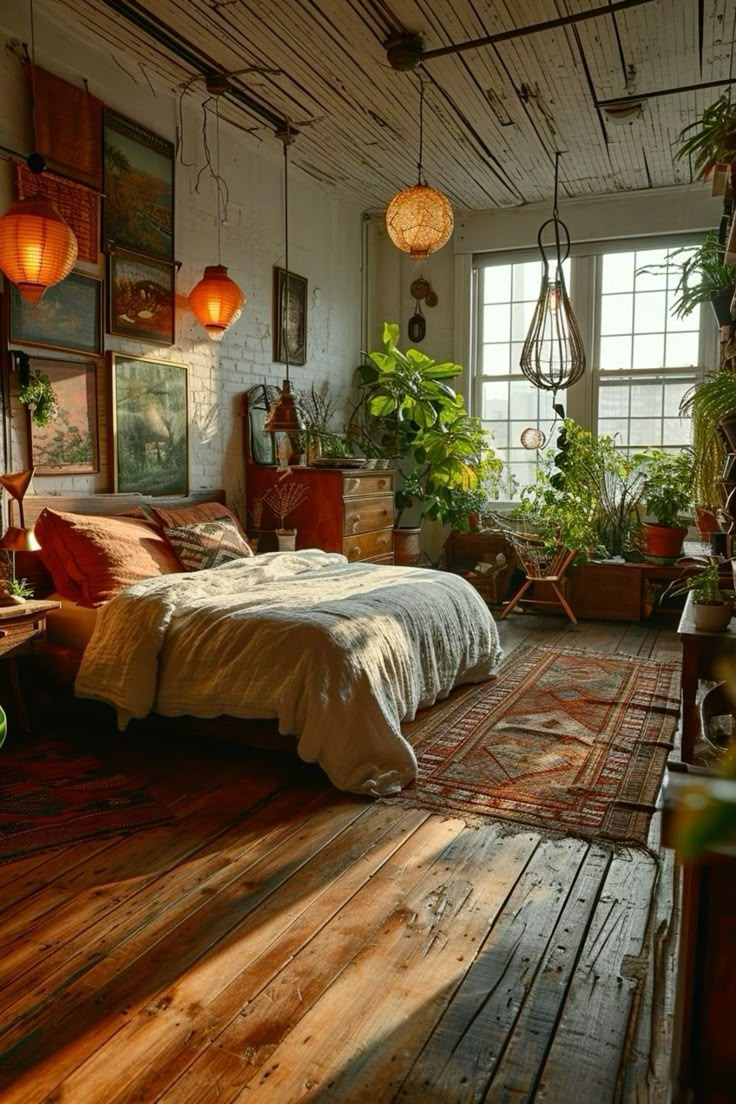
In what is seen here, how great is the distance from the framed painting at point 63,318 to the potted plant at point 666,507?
421cm

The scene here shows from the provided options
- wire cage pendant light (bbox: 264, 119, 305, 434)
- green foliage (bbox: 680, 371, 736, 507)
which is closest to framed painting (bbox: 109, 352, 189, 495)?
wire cage pendant light (bbox: 264, 119, 305, 434)

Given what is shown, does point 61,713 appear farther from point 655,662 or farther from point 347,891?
point 655,662

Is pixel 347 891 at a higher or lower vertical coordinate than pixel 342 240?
lower

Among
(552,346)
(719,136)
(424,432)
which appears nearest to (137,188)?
(552,346)

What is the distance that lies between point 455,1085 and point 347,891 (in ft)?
2.66

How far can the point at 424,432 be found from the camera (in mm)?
7043

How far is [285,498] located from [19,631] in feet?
8.16

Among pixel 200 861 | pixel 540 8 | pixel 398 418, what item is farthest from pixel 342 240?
pixel 200 861

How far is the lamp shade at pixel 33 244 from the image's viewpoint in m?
3.52

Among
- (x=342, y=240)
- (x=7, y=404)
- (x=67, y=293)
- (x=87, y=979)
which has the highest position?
(x=342, y=240)

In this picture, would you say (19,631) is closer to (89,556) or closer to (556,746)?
(89,556)

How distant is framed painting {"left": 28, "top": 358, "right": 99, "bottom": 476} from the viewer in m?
4.20

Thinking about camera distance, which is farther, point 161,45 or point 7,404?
point 161,45

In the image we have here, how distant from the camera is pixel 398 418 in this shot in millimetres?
7020
